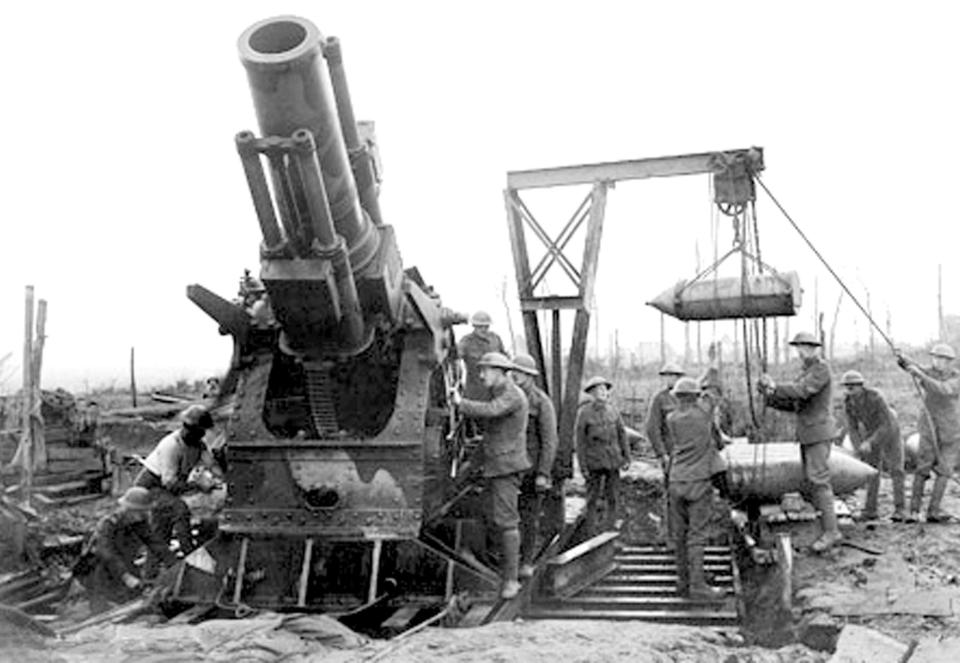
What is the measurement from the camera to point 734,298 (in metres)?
8.30

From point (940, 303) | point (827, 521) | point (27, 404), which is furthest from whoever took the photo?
point (940, 303)

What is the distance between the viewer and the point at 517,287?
10.2 m

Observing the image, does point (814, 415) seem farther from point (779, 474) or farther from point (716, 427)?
point (779, 474)

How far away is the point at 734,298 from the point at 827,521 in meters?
1.86

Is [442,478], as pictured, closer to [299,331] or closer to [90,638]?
[299,331]

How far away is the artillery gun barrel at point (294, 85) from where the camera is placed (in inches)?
213

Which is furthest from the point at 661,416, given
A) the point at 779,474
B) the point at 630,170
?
the point at 630,170

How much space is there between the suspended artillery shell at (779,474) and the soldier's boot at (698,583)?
184 centimetres

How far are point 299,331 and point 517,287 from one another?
12.3 ft

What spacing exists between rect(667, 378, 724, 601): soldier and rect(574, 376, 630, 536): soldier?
2200mm

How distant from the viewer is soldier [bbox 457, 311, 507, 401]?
9.24 meters

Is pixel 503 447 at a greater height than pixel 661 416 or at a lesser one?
lesser

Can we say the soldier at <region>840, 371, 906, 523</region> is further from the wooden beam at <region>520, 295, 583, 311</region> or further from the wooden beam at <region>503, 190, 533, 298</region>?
the wooden beam at <region>503, 190, 533, 298</region>

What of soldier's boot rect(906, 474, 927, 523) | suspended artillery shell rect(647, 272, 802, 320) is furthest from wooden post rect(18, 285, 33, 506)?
soldier's boot rect(906, 474, 927, 523)
